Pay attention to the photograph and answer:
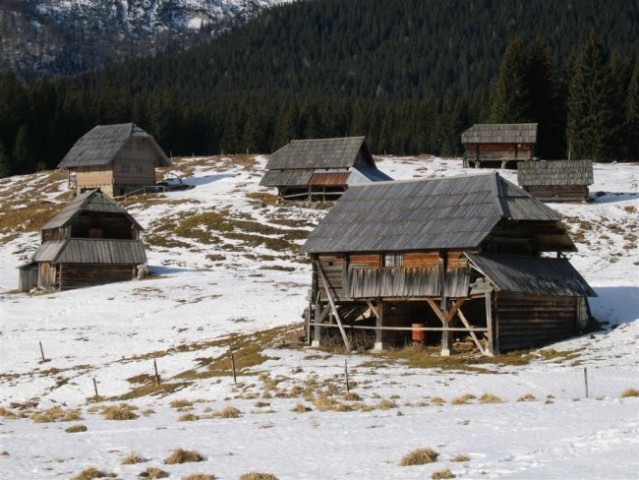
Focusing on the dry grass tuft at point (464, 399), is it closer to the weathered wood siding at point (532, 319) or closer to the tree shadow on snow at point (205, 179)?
the weathered wood siding at point (532, 319)

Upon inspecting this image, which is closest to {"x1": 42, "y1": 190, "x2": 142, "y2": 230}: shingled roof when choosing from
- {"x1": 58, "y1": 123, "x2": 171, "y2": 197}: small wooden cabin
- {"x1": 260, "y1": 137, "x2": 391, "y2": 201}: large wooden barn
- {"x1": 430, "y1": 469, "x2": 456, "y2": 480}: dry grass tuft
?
{"x1": 260, "y1": 137, "x2": 391, "y2": 201}: large wooden barn

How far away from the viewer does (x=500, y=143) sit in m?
91.9

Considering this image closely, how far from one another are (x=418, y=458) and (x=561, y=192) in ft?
196

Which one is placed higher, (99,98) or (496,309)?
(99,98)

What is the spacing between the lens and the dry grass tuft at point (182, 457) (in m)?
18.8

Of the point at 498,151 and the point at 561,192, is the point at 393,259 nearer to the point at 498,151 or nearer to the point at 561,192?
the point at 561,192

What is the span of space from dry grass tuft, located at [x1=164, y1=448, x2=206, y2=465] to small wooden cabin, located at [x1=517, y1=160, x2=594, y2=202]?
2316 inches

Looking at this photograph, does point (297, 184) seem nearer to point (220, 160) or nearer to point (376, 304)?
point (220, 160)

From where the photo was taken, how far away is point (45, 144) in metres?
120

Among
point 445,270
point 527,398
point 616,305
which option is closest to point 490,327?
point 445,270

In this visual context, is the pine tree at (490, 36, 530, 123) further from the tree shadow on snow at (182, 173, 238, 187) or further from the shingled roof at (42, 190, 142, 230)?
the shingled roof at (42, 190, 142, 230)

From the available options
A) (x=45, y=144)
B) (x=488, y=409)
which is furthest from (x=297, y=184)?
(x=488, y=409)

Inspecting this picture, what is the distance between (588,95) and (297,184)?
113ft

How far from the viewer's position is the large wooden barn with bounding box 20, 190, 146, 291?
5991cm
